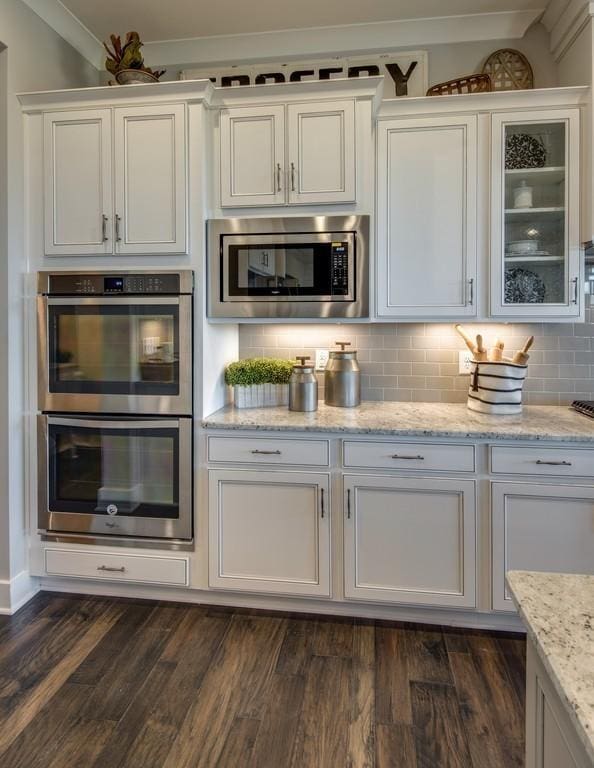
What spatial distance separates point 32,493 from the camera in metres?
2.45

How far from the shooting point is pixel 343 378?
257 cm

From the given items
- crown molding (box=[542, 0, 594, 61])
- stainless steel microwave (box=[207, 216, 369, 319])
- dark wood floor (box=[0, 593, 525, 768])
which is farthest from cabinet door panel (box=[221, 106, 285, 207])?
dark wood floor (box=[0, 593, 525, 768])

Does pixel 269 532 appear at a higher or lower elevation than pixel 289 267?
lower

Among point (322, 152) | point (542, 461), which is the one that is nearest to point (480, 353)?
point (542, 461)

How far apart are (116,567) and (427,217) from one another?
7.45 ft

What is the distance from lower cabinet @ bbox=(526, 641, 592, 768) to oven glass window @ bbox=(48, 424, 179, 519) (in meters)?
1.77

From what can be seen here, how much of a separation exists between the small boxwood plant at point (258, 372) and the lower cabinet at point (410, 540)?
0.68m

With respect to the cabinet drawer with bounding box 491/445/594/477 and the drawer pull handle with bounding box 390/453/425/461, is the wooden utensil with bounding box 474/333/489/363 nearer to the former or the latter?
the cabinet drawer with bounding box 491/445/594/477

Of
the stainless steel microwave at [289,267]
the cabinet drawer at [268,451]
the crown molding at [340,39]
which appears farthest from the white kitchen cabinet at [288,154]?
the cabinet drawer at [268,451]

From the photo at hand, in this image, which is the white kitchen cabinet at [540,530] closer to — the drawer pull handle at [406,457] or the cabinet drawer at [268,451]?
the drawer pull handle at [406,457]

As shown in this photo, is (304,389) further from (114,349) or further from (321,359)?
(114,349)

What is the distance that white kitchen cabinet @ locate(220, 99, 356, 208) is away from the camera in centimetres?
232

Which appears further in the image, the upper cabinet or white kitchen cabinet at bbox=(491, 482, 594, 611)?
the upper cabinet

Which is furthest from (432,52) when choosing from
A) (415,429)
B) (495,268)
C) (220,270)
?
(415,429)
